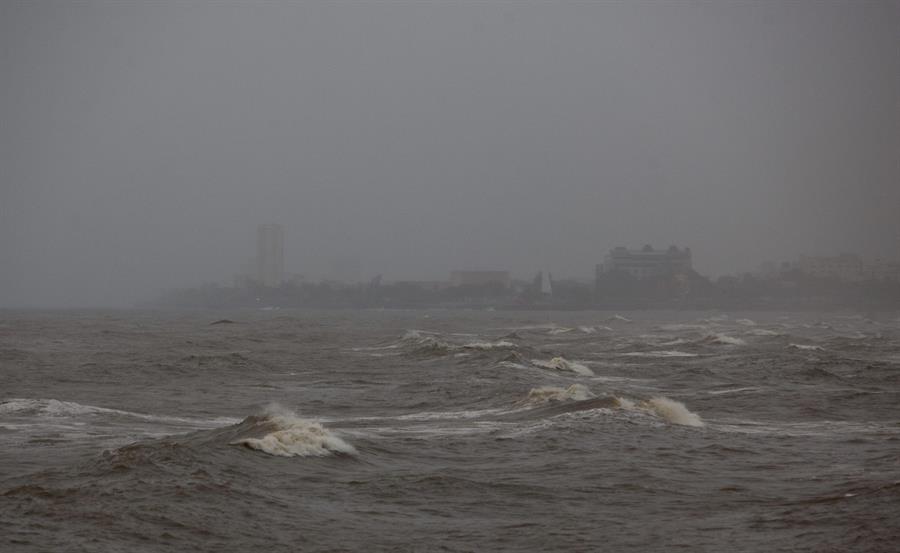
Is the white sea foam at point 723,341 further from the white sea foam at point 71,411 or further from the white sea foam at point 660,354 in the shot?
the white sea foam at point 71,411

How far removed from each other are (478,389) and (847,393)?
1015 cm

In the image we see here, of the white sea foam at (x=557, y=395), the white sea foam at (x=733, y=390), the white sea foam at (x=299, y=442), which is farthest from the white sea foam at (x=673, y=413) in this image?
the white sea foam at (x=299, y=442)

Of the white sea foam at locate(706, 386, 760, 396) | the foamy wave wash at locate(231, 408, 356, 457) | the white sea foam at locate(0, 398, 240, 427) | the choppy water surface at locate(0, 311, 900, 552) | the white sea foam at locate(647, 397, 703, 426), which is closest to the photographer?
the choppy water surface at locate(0, 311, 900, 552)

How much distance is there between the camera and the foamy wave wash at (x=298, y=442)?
61.8ft

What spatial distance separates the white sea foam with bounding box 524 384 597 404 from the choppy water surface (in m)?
0.08

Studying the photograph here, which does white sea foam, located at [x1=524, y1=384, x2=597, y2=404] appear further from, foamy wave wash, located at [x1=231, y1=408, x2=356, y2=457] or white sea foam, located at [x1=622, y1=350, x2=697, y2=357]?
white sea foam, located at [x1=622, y1=350, x2=697, y2=357]

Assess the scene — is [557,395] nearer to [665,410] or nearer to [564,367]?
[665,410]

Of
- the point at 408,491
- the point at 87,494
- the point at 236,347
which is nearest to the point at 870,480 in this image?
the point at 408,491

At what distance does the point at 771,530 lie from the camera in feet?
43.8

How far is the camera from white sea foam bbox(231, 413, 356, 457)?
18828mm

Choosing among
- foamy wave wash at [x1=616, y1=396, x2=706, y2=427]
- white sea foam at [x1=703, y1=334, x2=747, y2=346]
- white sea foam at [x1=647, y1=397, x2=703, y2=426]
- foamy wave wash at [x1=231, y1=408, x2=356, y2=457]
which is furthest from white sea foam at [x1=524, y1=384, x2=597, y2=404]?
white sea foam at [x1=703, y1=334, x2=747, y2=346]

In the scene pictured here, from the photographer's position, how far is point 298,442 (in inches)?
760

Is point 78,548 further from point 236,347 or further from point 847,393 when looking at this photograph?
point 236,347

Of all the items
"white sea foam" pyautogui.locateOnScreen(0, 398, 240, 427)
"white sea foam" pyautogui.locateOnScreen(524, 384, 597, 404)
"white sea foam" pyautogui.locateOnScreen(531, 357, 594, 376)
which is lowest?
"white sea foam" pyautogui.locateOnScreen(0, 398, 240, 427)
